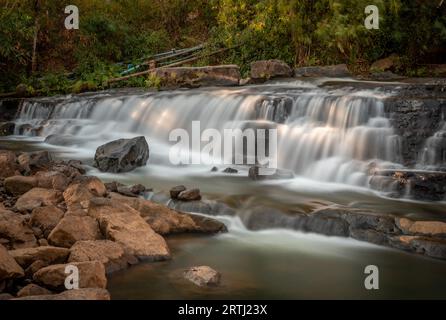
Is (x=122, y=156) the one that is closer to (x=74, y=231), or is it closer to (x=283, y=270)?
(x=74, y=231)

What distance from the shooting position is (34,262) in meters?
4.09

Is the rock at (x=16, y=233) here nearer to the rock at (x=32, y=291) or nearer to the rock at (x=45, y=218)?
the rock at (x=45, y=218)

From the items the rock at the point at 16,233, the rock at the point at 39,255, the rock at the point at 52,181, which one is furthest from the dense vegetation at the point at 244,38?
the rock at the point at 39,255

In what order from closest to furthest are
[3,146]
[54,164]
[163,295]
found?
[163,295], [54,164], [3,146]

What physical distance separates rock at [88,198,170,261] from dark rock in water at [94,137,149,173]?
3.19m

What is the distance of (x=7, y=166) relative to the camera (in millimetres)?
7074

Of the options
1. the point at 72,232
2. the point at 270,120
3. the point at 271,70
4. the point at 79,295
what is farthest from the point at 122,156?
the point at 271,70

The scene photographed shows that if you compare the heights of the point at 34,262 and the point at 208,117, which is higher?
the point at 208,117

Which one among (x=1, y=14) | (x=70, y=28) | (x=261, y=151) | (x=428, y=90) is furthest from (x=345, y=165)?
(x=70, y=28)

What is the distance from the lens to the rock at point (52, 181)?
6379mm

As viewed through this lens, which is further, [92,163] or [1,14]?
[1,14]

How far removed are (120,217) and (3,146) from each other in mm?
7413

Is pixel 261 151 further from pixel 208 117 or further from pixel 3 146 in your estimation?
pixel 3 146
